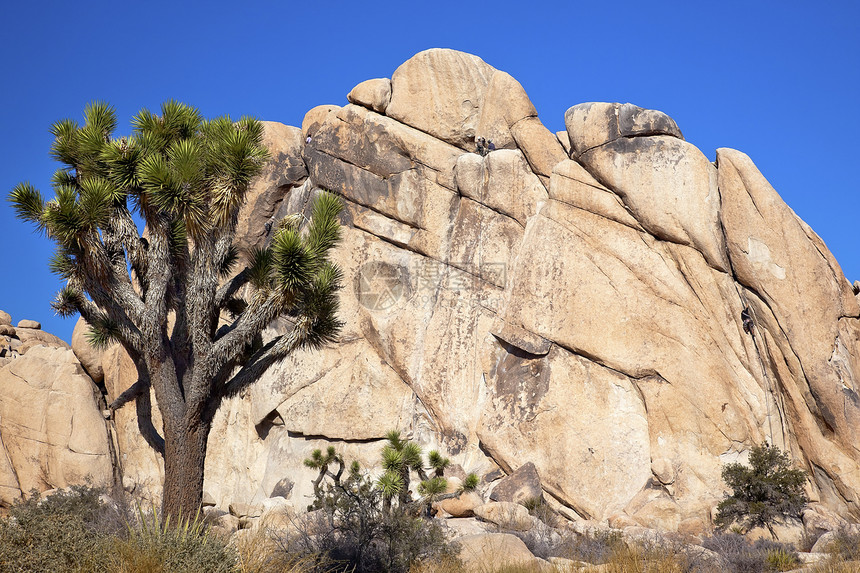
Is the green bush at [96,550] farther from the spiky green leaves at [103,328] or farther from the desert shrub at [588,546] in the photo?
the desert shrub at [588,546]

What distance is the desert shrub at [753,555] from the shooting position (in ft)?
37.3

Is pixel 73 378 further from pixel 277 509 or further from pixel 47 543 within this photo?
pixel 47 543

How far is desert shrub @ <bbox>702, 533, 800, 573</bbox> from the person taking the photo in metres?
11.4

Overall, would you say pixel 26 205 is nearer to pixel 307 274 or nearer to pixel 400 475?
pixel 307 274

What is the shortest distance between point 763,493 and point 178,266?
12.8 metres

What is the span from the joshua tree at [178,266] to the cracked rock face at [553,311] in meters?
8.20

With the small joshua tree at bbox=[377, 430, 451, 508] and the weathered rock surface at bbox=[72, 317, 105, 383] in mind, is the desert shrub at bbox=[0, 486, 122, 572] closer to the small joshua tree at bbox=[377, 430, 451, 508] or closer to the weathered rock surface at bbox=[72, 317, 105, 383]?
the small joshua tree at bbox=[377, 430, 451, 508]

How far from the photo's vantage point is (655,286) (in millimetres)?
19812

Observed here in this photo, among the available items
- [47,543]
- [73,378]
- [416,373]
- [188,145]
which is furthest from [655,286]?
[73,378]

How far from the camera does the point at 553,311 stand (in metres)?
20.4

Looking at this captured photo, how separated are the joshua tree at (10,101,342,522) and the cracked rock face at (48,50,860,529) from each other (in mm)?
8205

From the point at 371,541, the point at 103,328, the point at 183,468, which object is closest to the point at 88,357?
the point at 103,328

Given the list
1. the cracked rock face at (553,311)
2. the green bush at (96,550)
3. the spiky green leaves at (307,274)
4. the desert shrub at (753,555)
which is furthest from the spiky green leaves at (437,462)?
the green bush at (96,550)

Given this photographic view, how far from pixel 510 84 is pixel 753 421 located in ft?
39.1
